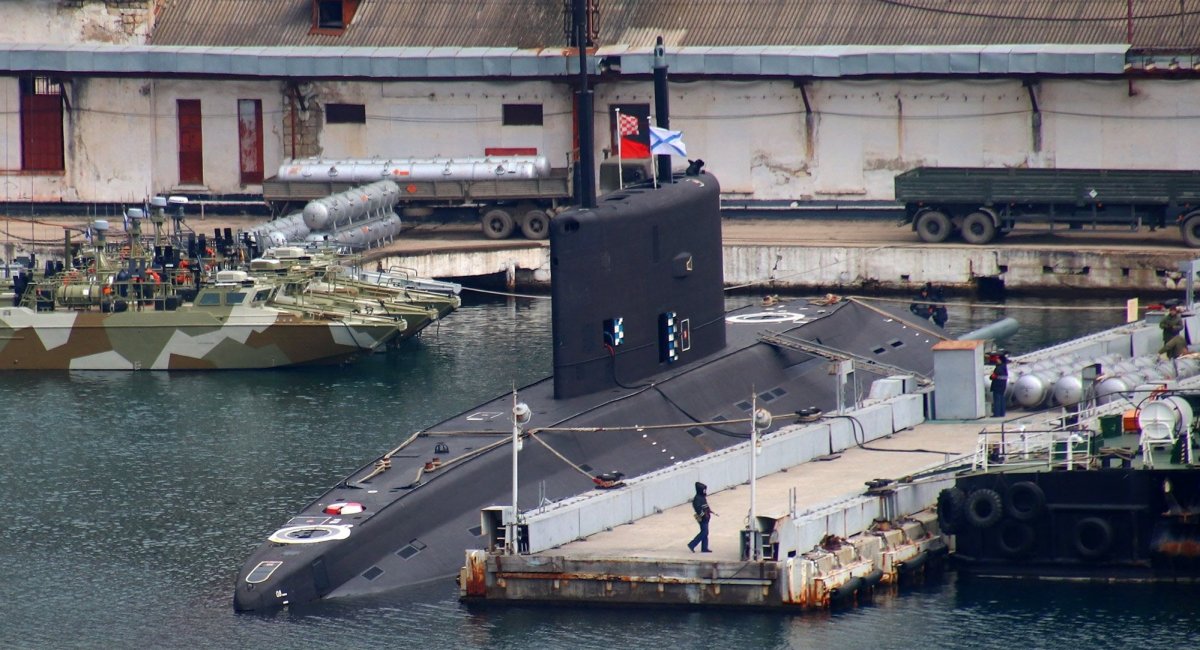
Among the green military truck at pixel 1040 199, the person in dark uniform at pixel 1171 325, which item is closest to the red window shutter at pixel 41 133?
the green military truck at pixel 1040 199

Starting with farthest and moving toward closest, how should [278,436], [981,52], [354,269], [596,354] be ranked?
[981,52] < [354,269] < [278,436] < [596,354]

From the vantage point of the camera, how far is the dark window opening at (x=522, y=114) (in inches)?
2559

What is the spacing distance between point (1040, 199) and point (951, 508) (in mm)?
28531

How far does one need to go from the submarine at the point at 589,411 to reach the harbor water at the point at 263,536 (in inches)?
27.3

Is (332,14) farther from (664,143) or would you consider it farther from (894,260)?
(664,143)

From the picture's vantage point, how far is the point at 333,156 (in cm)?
6612

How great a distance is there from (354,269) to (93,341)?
7.86 meters

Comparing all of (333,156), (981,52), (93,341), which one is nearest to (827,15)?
(981,52)

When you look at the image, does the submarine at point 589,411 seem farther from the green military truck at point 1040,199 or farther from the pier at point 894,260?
the green military truck at point 1040,199

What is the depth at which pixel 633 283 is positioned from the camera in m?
30.4

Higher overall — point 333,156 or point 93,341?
point 333,156

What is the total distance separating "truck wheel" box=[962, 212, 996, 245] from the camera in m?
55.7

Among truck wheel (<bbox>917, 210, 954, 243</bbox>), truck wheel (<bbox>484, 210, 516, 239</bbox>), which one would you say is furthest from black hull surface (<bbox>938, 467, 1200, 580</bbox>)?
truck wheel (<bbox>484, 210, 516, 239</bbox>)

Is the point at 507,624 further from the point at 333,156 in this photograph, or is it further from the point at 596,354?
the point at 333,156
